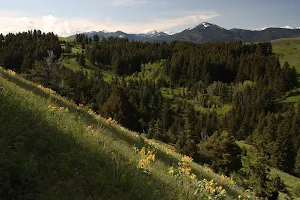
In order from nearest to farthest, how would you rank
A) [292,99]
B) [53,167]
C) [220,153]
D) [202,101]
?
1. [53,167]
2. [220,153]
3. [292,99]
4. [202,101]

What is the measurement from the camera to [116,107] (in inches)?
2542

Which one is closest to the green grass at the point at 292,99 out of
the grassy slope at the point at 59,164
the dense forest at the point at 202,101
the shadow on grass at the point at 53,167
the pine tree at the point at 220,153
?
the dense forest at the point at 202,101

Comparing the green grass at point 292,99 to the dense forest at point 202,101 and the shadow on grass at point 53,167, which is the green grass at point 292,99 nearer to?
the dense forest at point 202,101

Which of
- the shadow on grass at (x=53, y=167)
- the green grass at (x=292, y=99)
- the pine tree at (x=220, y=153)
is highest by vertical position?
the shadow on grass at (x=53, y=167)

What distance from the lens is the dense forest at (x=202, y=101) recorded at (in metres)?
65.6

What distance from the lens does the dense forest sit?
2581 inches

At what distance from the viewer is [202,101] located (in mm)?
159250

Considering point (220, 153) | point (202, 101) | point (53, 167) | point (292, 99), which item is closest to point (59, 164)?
point (53, 167)

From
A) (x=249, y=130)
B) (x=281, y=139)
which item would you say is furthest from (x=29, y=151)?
(x=249, y=130)

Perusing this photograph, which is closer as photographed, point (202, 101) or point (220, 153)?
point (220, 153)

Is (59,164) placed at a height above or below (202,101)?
above

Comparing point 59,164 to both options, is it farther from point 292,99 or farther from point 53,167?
point 292,99

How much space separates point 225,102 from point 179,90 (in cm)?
3072

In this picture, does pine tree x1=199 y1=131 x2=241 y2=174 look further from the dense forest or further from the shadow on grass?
the shadow on grass
